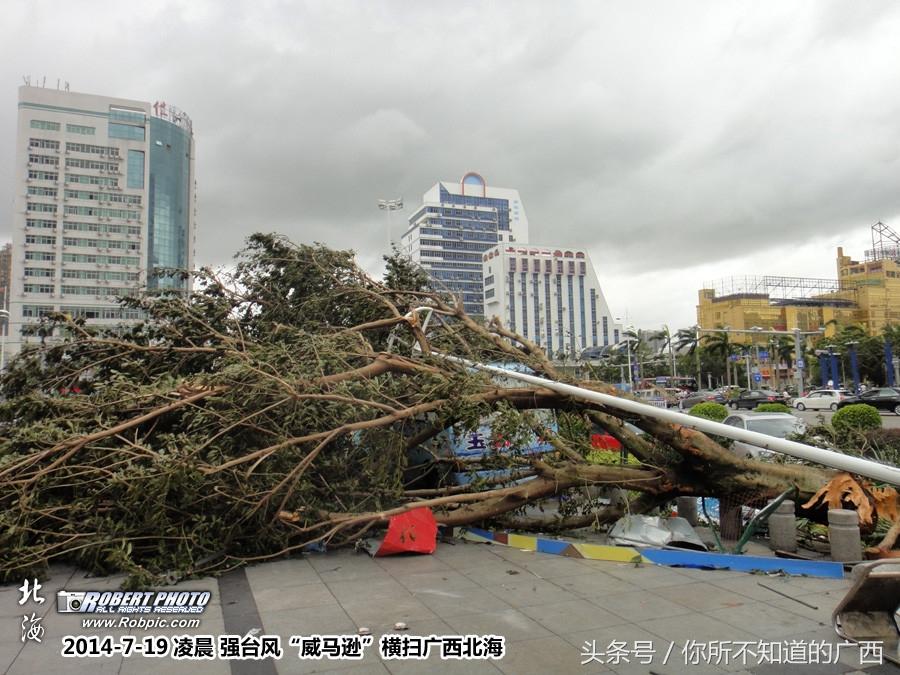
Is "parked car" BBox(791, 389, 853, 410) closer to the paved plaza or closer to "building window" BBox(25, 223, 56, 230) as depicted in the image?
the paved plaza

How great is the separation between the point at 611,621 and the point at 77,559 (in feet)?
16.1

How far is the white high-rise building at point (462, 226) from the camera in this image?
137 metres

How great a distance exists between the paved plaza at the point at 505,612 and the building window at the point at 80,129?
9186cm

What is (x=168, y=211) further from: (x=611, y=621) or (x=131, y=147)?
(x=611, y=621)

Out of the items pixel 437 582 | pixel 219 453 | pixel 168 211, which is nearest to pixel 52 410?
pixel 219 453

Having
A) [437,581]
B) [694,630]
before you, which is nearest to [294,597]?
[437,581]

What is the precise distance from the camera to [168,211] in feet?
284

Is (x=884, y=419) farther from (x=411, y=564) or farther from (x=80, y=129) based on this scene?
(x=80, y=129)

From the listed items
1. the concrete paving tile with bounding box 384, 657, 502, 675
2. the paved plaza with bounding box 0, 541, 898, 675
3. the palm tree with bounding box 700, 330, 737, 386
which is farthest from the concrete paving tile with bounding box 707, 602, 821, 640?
the palm tree with bounding box 700, 330, 737, 386

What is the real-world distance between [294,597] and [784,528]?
4.90m

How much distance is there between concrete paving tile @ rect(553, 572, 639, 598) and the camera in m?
5.07

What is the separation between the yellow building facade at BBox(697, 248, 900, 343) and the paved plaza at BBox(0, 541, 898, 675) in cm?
9550

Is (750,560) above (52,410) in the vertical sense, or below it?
below

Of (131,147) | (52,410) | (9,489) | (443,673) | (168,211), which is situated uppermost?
(131,147)
